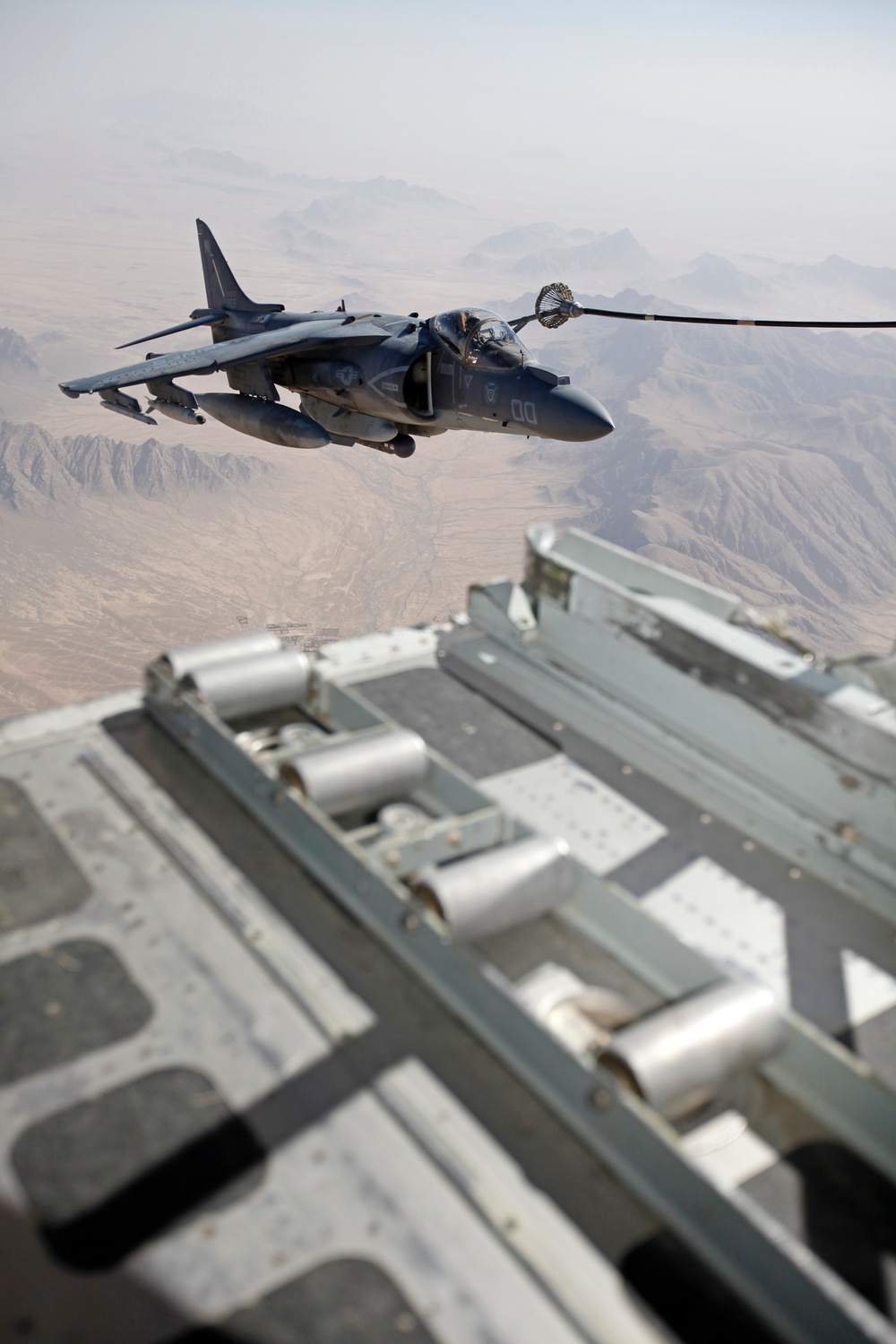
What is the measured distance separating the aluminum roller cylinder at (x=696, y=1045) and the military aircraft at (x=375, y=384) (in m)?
13.0

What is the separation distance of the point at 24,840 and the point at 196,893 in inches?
54.2

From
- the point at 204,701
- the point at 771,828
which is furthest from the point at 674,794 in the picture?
the point at 204,701

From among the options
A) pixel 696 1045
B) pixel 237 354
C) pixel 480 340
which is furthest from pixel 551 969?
pixel 237 354

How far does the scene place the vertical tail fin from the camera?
80.5 feet

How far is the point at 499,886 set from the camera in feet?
18.1

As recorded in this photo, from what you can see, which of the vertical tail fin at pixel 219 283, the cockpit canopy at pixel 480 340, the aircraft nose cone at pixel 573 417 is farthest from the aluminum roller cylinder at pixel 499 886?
the vertical tail fin at pixel 219 283

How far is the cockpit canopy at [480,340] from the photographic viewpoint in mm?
17281

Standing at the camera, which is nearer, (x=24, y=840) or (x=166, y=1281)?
(x=166, y=1281)

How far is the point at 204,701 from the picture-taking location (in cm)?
754

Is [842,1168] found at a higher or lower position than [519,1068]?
lower

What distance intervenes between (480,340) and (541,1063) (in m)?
14.9

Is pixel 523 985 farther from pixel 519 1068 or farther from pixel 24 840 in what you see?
pixel 24 840

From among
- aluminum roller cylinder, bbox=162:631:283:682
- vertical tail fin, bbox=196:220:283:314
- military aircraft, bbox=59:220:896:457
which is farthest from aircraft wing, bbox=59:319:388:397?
aluminum roller cylinder, bbox=162:631:283:682

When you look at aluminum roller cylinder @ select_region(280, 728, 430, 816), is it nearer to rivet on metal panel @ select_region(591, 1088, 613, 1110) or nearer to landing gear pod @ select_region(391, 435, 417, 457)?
rivet on metal panel @ select_region(591, 1088, 613, 1110)
